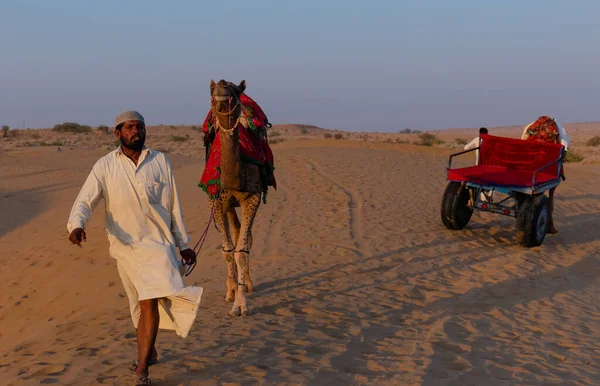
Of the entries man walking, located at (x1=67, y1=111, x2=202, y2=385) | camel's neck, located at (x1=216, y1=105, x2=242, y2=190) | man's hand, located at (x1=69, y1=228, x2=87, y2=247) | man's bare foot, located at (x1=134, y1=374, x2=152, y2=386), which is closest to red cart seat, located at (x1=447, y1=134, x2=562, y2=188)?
camel's neck, located at (x1=216, y1=105, x2=242, y2=190)

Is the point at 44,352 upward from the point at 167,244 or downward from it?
downward

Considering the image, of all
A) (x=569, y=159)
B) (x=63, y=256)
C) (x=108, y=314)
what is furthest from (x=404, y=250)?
(x=569, y=159)

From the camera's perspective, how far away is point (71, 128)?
58.6 metres

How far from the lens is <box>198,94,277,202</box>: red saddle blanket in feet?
24.4

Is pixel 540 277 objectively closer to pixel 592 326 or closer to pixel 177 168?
pixel 592 326

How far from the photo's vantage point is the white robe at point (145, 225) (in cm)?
477

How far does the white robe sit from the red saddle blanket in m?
2.20

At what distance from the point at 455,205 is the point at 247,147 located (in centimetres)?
683

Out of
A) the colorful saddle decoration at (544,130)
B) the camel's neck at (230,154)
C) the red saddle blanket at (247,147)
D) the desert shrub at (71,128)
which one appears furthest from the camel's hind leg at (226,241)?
the desert shrub at (71,128)

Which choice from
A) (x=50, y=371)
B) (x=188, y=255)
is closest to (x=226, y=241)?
(x=188, y=255)

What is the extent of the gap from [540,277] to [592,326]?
8.37ft

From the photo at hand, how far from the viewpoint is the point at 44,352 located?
20.2ft

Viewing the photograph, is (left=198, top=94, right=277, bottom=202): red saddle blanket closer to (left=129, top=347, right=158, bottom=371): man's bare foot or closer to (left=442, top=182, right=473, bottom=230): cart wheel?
(left=129, top=347, right=158, bottom=371): man's bare foot

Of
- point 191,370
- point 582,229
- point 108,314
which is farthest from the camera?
point 582,229
